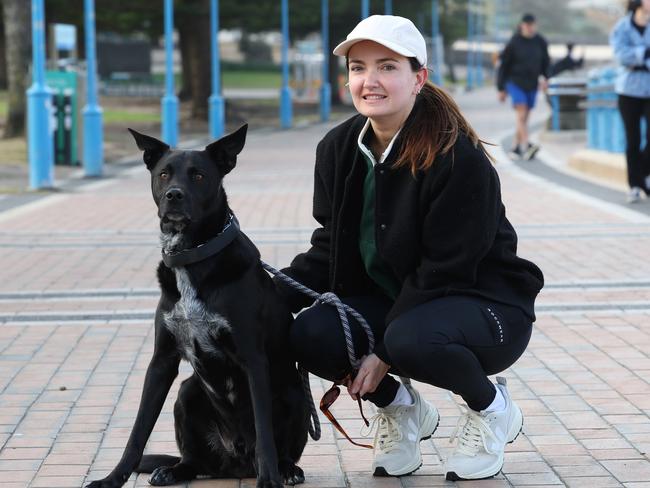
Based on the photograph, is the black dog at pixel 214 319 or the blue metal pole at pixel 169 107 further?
the blue metal pole at pixel 169 107

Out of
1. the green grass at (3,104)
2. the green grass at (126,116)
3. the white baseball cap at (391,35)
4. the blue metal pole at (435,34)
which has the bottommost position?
the green grass at (126,116)

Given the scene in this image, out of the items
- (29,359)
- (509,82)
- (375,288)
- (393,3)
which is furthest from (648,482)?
(393,3)

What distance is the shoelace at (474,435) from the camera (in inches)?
172

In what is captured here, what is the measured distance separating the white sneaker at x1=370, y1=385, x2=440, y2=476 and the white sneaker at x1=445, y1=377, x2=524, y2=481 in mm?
→ 147

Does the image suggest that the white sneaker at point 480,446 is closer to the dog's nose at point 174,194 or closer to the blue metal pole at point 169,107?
the dog's nose at point 174,194

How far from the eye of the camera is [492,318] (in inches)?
169

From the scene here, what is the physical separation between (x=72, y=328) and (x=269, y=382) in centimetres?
340

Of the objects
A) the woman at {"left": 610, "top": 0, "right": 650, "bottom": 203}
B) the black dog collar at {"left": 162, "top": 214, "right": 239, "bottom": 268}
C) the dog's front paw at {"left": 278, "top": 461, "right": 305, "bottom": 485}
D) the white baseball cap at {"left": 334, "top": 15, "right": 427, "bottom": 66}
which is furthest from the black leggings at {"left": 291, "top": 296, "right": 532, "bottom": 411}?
the woman at {"left": 610, "top": 0, "right": 650, "bottom": 203}

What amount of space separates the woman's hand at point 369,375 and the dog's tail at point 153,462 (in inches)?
26.9

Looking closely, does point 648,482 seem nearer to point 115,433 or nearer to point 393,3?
point 115,433

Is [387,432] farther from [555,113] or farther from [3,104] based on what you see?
[3,104]

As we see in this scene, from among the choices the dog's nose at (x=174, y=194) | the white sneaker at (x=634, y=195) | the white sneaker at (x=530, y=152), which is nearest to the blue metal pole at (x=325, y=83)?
the white sneaker at (x=530, y=152)

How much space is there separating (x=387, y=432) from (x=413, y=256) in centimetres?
70

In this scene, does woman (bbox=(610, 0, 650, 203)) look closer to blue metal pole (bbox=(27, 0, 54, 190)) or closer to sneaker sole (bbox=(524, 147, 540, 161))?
sneaker sole (bbox=(524, 147, 540, 161))
